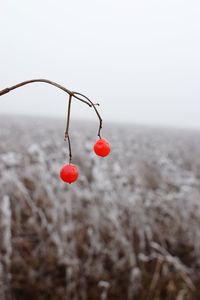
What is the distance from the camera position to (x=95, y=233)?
225 inches

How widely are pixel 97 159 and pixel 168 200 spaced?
2104 millimetres

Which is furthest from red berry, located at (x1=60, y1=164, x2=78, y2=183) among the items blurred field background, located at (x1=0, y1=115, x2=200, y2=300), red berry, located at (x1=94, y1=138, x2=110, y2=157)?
blurred field background, located at (x1=0, y1=115, x2=200, y2=300)

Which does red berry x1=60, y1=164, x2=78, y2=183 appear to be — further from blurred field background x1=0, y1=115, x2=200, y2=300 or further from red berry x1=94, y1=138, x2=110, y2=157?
blurred field background x1=0, y1=115, x2=200, y2=300

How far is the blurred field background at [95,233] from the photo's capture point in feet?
16.5

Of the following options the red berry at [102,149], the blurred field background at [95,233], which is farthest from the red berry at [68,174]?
the blurred field background at [95,233]

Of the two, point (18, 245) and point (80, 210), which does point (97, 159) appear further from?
point (18, 245)

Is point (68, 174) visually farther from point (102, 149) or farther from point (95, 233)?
point (95, 233)

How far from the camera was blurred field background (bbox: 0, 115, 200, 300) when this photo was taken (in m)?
5.04

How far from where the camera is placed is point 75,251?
17.5ft

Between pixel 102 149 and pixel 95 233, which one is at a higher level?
pixel 102 149

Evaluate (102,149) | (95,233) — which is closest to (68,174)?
(102,149)

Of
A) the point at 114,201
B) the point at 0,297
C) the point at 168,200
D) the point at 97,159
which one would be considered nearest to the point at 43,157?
the point at 97,159

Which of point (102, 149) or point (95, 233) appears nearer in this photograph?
point (102, 149)

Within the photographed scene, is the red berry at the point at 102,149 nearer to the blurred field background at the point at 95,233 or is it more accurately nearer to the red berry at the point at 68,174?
the red berry at the point at 68,174
